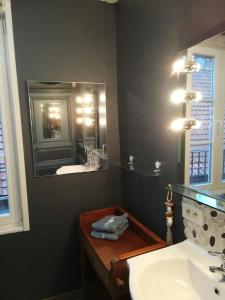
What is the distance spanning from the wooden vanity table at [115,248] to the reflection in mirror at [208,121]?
20.5 inches

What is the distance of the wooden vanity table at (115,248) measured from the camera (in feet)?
4.03

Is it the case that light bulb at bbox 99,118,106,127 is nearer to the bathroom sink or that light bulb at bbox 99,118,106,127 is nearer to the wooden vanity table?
the wooden vanity table

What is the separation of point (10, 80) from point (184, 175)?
56.1 inches

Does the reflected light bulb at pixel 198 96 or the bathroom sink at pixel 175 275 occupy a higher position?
the reflected light bulb at pixel 198 96

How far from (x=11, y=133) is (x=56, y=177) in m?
0.50

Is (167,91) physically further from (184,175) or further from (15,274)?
(15,274)

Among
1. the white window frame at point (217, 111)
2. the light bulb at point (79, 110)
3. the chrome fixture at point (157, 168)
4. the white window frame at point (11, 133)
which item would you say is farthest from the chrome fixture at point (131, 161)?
the white window frame at point (11, 133)

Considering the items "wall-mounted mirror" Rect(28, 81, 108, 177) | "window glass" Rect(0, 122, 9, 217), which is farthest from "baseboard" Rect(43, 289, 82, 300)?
"wall-mounted mirror" Rect(28, 81, 108, 177)

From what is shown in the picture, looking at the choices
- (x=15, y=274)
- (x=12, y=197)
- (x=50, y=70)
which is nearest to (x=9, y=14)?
(x=50, y=70)

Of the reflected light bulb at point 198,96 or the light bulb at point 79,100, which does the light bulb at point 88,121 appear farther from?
the reflected light bulb at point 198,96

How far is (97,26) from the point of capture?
186 centimetres

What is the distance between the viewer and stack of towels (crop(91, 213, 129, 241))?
1625 mm

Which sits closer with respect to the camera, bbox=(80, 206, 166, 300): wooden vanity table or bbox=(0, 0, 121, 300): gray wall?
bbox=(80, 206, 166, 300): wooden vanity table

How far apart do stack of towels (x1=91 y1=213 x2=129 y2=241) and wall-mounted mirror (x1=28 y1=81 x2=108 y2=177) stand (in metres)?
0.49
